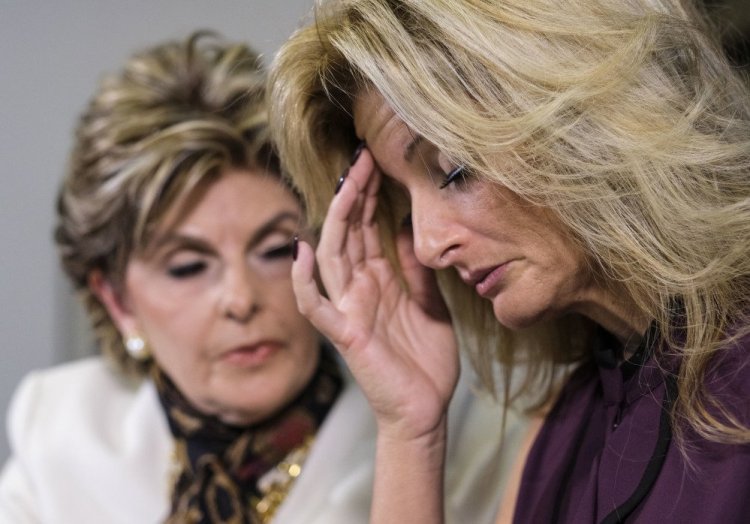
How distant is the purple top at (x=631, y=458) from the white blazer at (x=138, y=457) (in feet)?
0.80

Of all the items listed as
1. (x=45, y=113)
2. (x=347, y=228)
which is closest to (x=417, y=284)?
(x=347, y=228)

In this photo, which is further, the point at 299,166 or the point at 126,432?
the point at 126,432

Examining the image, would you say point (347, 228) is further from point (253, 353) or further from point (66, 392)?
point (66, 392)

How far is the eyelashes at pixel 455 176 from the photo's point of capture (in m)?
1.00

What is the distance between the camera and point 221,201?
4.98ft

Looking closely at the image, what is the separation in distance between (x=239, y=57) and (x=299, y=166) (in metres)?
0.52

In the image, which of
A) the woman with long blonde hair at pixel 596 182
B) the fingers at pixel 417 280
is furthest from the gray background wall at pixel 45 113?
the woman with long blonde hair at pixel 596 182

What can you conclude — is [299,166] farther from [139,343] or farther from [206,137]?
[139,343]

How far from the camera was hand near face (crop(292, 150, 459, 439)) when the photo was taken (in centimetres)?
123

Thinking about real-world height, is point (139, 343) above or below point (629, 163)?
below

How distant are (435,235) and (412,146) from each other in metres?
0.09

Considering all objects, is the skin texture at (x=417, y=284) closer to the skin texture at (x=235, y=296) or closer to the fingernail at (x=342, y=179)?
the fingernail at (x=342, y=179)

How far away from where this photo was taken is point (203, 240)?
1518 mm

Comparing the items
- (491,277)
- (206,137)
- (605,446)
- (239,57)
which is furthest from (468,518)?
(239,57)
